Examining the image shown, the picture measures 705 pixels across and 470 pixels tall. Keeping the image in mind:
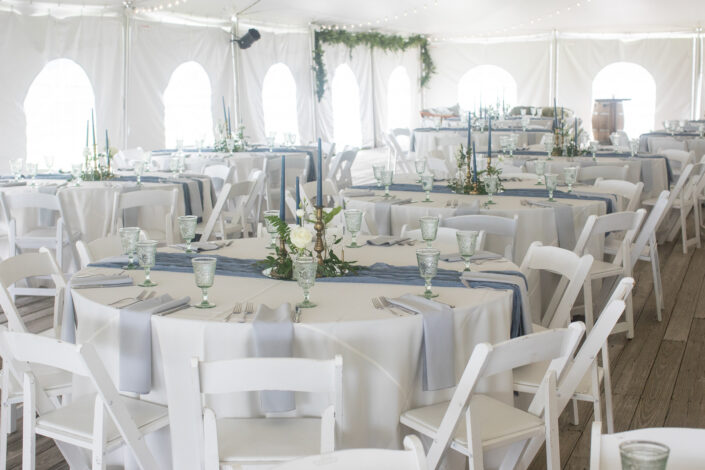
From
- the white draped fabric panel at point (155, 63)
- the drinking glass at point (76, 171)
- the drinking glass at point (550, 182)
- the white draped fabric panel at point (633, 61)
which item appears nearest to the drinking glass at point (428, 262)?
the drinking glass at point (550, 182)

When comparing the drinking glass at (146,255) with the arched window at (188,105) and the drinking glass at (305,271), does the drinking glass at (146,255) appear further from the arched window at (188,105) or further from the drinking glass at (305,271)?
the arched window at (188,105)

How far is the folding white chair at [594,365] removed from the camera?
2.76m

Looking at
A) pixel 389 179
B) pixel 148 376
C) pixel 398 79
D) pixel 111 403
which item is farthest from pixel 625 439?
pixel 398 79

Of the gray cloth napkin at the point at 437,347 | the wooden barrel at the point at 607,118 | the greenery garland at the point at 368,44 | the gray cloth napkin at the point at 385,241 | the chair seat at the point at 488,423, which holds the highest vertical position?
Result: the greenery garland at the point at 368,44

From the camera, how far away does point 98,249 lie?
13.3 ft

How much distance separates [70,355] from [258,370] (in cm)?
57

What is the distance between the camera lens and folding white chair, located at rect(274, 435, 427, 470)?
162 centimetres

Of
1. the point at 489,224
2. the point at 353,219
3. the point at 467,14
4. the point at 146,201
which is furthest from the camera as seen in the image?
the point at 467,14

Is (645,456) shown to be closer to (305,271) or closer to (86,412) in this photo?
(305,271)

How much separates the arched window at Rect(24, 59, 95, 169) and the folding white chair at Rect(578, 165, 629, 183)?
658 centimetres

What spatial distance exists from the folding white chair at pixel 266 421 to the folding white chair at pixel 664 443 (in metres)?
0.77

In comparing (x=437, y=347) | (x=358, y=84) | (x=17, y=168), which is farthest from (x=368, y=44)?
(x=437, y=347)

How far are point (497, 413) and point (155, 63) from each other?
10.4m

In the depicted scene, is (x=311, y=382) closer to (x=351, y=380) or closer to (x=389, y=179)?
(x=351, y=380)
